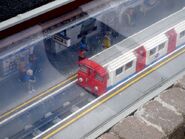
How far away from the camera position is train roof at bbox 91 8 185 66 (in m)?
4.90

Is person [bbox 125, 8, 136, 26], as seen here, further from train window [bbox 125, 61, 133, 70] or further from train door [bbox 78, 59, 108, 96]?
train door [bbox 78, 59, 108, 96]

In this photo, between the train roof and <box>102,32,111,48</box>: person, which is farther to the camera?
<box>102,32,111,48</box>: person

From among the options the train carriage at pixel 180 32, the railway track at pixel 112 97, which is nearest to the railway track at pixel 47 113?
the railway track at pixel 112 97

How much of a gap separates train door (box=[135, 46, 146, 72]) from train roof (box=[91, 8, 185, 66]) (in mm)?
67

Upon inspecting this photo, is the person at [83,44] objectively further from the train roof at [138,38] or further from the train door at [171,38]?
the train door at [171,38]

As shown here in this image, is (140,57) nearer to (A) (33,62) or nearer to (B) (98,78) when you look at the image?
(B) (98,78)

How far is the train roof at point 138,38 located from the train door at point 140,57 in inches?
2.6

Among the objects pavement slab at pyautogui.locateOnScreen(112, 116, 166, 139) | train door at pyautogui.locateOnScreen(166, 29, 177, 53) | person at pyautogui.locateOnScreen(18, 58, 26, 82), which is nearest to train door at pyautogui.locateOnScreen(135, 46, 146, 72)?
train door at pyautogui.locateOnScreen(166, 29, 177, 53)

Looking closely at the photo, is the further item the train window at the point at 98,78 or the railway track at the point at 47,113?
the train window at the point at 98,78

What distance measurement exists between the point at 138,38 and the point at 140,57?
0.26 metres

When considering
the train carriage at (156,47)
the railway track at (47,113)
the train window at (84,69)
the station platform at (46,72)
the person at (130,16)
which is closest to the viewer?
the railway track at (47,113)

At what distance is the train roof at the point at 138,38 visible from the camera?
4.90 m

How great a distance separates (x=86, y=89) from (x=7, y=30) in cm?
103

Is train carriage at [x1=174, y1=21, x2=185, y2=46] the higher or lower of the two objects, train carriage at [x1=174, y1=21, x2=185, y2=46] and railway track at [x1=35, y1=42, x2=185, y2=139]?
the higher
